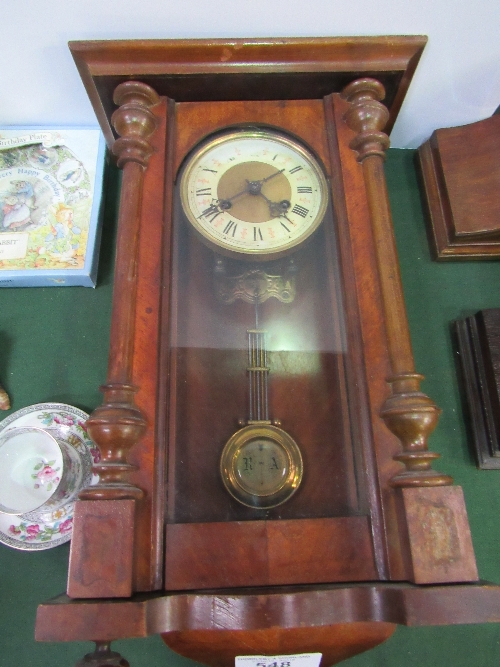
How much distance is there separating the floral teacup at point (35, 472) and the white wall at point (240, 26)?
0.70 m

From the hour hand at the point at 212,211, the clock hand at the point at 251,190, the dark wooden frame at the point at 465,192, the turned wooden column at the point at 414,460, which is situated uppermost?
the dark wooden frame at the point at 465,192

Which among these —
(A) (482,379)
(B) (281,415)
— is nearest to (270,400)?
(B) (281,415)

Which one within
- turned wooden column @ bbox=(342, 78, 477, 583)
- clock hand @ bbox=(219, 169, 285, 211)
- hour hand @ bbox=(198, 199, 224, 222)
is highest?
clock hand @ bbox=(219, 169, 285, 211)

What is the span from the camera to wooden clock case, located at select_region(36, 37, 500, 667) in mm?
613

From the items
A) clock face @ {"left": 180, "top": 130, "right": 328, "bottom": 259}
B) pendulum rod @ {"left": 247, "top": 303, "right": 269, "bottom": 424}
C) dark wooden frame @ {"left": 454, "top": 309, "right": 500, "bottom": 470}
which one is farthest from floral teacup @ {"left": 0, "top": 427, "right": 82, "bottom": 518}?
dark wooden frame @ {"left": 454, "top": 309, "right": 500, "bottom": 470}

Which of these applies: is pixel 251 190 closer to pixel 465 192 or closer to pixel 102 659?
pixel 465 192

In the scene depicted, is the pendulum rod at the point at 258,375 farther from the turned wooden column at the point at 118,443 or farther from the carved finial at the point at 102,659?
the carved finial at the point at 102,659

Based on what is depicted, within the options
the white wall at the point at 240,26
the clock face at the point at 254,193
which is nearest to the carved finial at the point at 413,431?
the clock face at the point at 254,193

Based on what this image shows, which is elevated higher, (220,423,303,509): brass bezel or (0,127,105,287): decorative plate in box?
(0,127,105,287): decorative plate in box

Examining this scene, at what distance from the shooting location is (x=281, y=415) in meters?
0.84

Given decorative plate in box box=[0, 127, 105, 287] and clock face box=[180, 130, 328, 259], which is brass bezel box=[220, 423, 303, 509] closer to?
clock face box=[180, 130, 328, 259]

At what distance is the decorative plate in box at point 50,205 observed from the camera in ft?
3.51

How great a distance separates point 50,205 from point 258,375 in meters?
0.63

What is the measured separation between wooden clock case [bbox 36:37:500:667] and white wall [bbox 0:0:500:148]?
5cm
